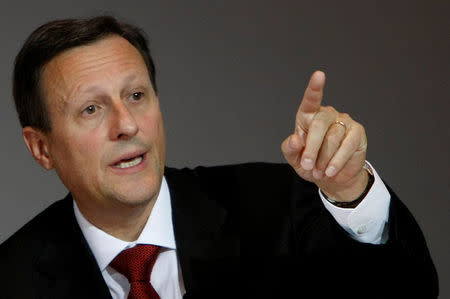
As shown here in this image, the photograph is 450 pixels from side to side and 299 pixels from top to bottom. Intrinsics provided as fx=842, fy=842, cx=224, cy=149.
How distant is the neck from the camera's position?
6.68 ft

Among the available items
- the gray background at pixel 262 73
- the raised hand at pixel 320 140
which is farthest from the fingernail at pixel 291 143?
the gray background at pixel 262 73

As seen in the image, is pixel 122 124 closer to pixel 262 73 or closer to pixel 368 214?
pixel 368 214

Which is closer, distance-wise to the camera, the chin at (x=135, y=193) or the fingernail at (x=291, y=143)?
the fingernail at (x=291, y=143)

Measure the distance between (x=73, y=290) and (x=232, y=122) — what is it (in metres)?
0.93

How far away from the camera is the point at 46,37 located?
2.03 m

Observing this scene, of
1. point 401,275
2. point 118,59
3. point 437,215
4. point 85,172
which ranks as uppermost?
point 118,59

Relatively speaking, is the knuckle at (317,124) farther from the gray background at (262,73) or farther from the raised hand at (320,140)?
the gray background at (262,73)

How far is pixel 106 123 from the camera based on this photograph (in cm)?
196

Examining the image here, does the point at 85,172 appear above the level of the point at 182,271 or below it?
above

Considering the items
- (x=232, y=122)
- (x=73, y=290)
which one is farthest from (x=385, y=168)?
(x=73, y=290)

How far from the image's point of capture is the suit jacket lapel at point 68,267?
2033 millimetres

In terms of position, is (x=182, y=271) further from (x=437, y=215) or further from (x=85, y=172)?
(x=437, y=215)

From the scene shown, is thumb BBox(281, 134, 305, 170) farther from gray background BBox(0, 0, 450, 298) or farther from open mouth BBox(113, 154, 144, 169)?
gray background BBox(0, 0, 450, 298)

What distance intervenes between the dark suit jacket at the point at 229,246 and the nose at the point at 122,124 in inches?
11.5
